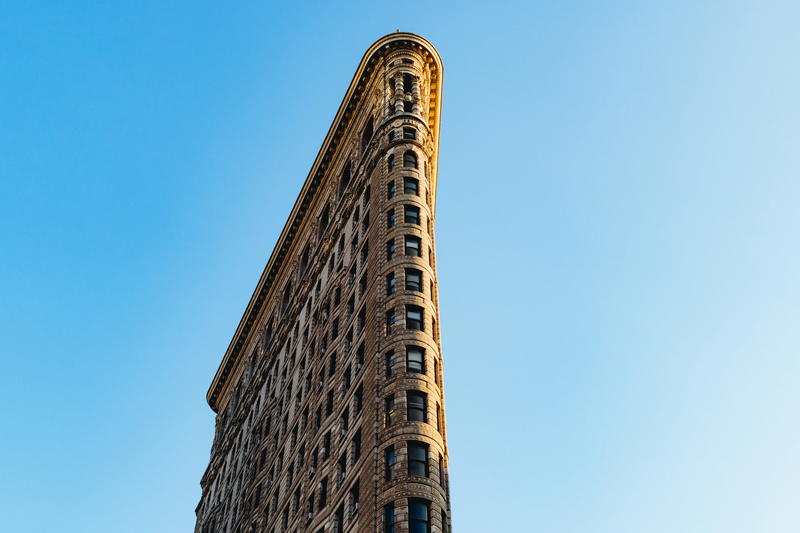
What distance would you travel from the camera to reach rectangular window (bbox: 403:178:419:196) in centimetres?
6532

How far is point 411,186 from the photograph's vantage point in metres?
66.1

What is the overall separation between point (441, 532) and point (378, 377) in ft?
36.3

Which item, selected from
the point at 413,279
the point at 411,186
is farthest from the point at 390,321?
the point at 411,186

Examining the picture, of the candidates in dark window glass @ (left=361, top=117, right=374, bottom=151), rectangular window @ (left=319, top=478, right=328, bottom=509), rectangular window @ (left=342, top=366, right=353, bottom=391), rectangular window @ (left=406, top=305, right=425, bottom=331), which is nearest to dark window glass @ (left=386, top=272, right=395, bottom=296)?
rectangular window @ (left=406, top=305, right=425, bottom=331)

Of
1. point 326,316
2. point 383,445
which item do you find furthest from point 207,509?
point 383,445

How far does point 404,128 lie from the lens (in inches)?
2840

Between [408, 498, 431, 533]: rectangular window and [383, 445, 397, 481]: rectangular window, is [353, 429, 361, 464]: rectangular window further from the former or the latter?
[408, 498, 431, 533]: rectangular window

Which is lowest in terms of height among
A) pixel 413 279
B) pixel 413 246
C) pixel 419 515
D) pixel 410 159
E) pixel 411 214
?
pixel 419 515

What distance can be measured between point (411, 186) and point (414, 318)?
50.1 feet

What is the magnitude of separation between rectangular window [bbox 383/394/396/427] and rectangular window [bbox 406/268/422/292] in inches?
361

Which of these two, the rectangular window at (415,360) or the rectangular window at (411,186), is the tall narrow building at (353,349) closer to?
the rectangular window at (415,360)

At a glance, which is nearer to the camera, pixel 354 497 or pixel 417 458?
pixel 417 458

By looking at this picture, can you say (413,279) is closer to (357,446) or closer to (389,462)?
(357,446)

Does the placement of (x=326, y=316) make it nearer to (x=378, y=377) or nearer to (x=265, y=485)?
(x=265, y=485)
